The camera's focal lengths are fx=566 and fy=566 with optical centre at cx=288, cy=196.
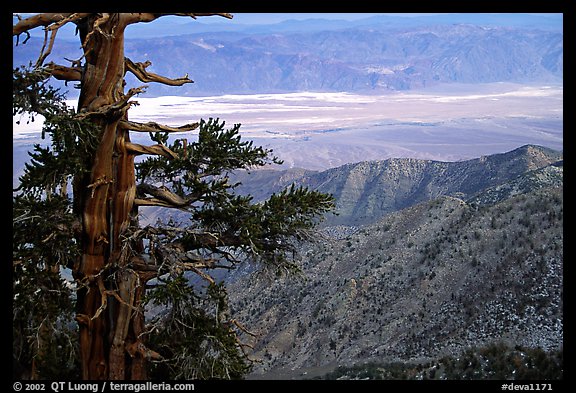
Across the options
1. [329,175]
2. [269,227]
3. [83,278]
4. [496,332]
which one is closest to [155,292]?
[83,278]

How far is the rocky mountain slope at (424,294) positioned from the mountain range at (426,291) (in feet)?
0.24

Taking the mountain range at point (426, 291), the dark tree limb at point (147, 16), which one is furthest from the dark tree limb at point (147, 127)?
the mountain range at point (426, 291)

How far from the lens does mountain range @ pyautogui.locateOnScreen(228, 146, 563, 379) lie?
2436cm

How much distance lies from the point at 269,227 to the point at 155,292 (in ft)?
6.30

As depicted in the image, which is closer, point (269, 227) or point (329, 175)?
point (269, 227)

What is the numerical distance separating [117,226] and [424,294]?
2498 centimetres

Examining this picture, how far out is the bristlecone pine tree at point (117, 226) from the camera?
24.6ft

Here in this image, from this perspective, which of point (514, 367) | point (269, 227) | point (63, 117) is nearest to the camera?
point (63, 117)

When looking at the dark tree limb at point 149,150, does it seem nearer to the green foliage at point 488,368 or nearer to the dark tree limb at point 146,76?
the dark tree limb at point 146,76

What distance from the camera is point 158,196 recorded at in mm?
8633

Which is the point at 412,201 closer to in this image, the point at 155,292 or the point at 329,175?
the point at 329,175

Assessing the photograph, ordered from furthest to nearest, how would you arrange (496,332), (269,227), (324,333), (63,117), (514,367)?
1. (324,333)
2. (496,332)
3. (514,367)
4. (269,227)
5. (63,117)

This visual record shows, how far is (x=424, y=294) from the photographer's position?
3061 cm

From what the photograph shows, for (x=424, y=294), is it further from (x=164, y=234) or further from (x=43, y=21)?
(x=43, y=21)
